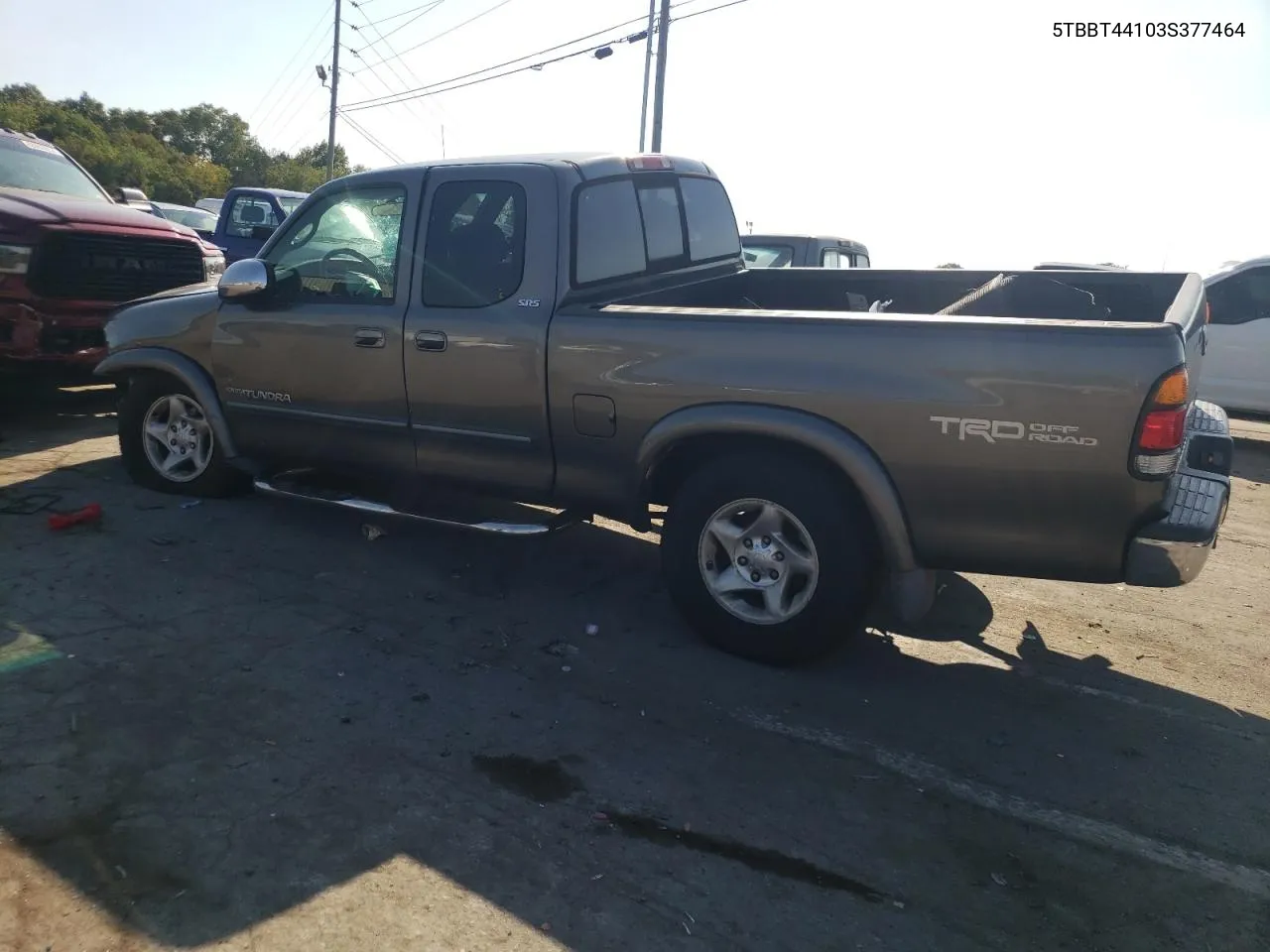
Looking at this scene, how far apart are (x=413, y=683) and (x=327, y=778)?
71 cm

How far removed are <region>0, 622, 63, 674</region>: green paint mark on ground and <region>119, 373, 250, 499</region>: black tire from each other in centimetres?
193

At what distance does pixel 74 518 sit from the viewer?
17.3 ft

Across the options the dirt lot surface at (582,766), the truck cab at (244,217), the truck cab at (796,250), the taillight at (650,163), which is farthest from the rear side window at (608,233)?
the truck cab at (244,217)

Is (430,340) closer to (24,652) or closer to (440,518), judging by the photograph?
(440,518)

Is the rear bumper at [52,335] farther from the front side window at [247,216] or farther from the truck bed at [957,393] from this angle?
the front side window at [247,216]

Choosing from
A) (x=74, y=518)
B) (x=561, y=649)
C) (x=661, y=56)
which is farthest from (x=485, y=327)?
(x=661, y=56)

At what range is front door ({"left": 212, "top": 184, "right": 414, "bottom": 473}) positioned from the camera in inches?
190

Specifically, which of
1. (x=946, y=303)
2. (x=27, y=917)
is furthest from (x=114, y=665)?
(x=946, y=303)

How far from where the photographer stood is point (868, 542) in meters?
3.75

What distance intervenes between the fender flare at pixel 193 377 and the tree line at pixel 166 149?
43.7m

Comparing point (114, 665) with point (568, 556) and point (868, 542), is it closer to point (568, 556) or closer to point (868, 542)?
point (568, 556)

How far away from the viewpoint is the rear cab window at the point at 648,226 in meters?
4.48

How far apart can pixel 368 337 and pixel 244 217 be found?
10.9m

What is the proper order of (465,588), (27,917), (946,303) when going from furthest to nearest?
(946,303), (465,588), (27,917)
